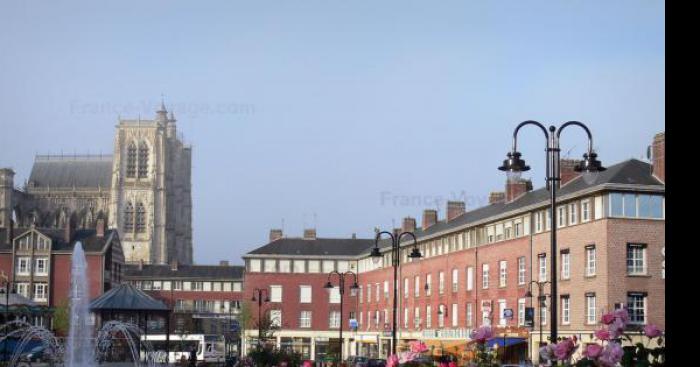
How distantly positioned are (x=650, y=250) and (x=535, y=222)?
8.95 m

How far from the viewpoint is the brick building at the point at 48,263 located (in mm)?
108062

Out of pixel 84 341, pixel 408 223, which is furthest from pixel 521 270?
pixel 408 223

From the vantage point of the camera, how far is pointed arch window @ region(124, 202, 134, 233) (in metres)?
179

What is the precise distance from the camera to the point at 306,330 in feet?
344

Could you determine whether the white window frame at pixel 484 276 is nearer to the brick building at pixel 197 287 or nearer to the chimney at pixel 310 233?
the chimney at pixel 310 233

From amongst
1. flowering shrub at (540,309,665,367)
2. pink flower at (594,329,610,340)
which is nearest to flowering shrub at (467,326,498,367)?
flowering shrub at (540,309,665,367)

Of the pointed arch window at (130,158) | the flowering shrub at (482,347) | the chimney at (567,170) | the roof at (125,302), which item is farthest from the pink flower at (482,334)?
the pointed arch window at (130,158)

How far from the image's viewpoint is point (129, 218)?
179750mm

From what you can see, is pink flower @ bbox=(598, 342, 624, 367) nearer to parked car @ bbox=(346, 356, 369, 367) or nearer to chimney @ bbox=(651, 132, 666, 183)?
parked car @ bbox=(346, 356, 369, 367)

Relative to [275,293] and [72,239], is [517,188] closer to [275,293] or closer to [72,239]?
[275,293]

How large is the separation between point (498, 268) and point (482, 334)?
5192 cm

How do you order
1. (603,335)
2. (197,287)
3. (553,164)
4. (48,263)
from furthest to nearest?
(197,287), (48,263), (553,164), (603,335)
